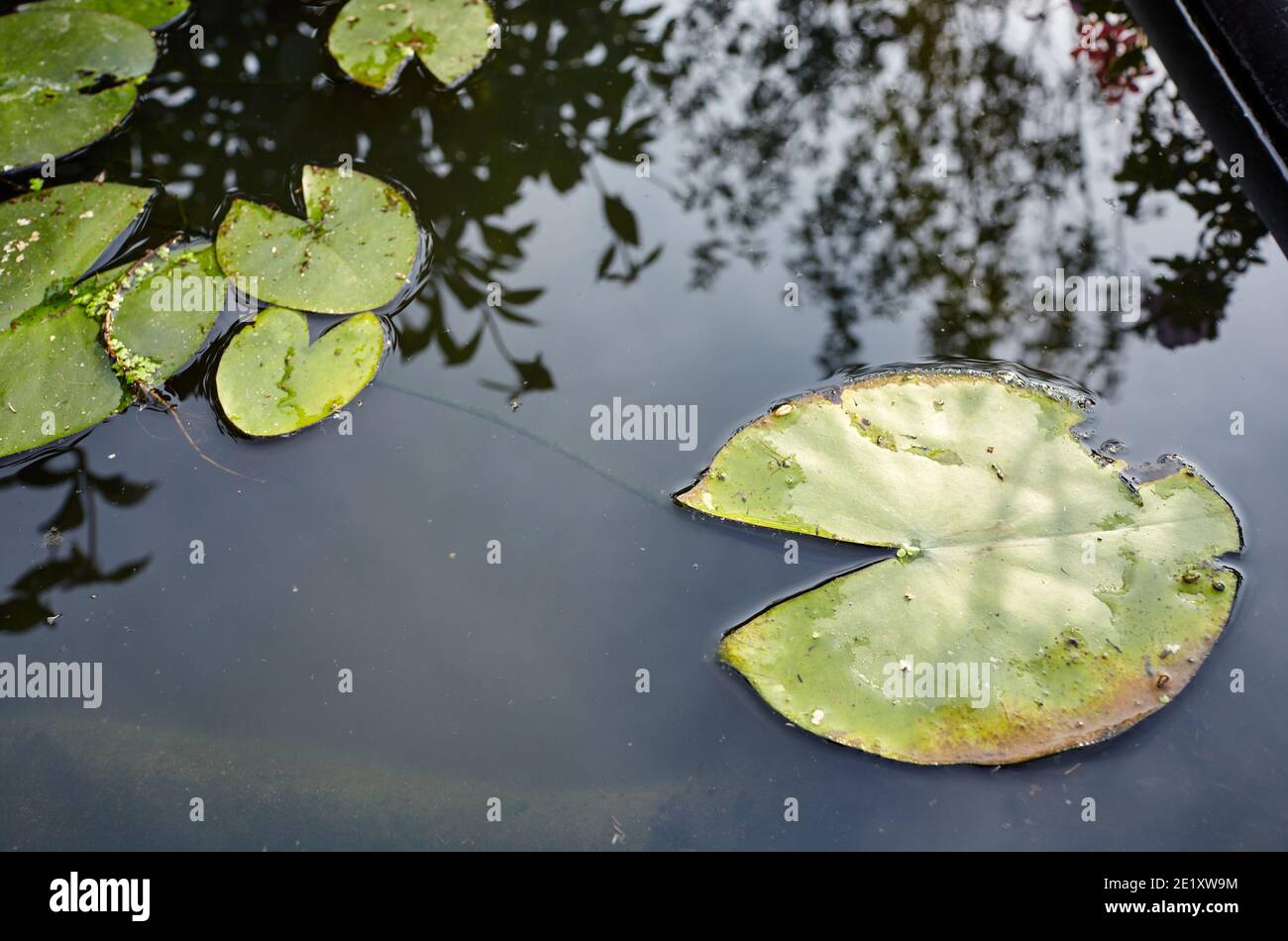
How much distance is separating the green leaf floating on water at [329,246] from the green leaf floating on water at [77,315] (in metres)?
0.13

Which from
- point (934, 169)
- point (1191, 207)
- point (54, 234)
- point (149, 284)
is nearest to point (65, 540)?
point (149, 284)

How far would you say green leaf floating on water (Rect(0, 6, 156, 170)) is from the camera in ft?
10.3

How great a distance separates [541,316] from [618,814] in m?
1.54

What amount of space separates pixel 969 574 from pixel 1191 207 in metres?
1.78

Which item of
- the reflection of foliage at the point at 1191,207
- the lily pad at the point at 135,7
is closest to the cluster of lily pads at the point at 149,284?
the lily pad at the point at 135,7

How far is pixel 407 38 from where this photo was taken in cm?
340

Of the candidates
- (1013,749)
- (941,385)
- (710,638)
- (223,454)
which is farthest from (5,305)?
(1013,749)

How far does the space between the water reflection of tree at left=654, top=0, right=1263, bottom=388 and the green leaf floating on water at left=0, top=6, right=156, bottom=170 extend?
2104 millimetres

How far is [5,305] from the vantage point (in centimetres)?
265

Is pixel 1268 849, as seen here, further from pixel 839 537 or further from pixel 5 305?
pixel 5 305

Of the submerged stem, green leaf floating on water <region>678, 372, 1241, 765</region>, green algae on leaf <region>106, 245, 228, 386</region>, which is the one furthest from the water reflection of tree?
green algae on leaf <region>106, 245, 228, 386</region>

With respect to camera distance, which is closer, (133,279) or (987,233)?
(133,279)

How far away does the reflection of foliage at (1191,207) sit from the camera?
2717mm

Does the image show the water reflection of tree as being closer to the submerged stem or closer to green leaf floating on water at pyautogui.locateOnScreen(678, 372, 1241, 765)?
green leaf floating on water at pyautogui.locateOnScreen(678, 372, 1241, 765)
